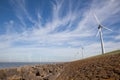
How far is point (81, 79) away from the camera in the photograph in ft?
32.3

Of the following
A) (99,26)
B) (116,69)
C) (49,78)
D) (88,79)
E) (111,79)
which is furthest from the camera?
(99,26)

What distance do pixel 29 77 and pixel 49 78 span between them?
231 centimetres

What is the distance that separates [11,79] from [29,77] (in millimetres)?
1805

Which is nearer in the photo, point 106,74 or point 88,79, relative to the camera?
point 106,74

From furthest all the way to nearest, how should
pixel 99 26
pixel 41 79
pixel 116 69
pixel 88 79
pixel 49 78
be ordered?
pixel 99 26
pixel 41 79
pixel 49 78
pixel 88 79
pixel 116 69

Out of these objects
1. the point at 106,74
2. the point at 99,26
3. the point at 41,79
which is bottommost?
the point at 41,79

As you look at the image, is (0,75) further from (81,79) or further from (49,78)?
(81,79)

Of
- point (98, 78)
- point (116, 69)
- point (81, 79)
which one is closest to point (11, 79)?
point (81, 79)

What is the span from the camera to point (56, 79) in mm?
14258

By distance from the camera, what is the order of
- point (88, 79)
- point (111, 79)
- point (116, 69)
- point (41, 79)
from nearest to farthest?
point (111, 79) < point (116, 69) < point (88, 79) < point (41, 79)

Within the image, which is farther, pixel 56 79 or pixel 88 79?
pixel 56 79

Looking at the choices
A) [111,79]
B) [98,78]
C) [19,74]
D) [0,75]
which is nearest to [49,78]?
[19,74]

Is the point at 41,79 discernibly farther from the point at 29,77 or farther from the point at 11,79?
the point at 11,79

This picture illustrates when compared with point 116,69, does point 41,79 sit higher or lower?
lower
